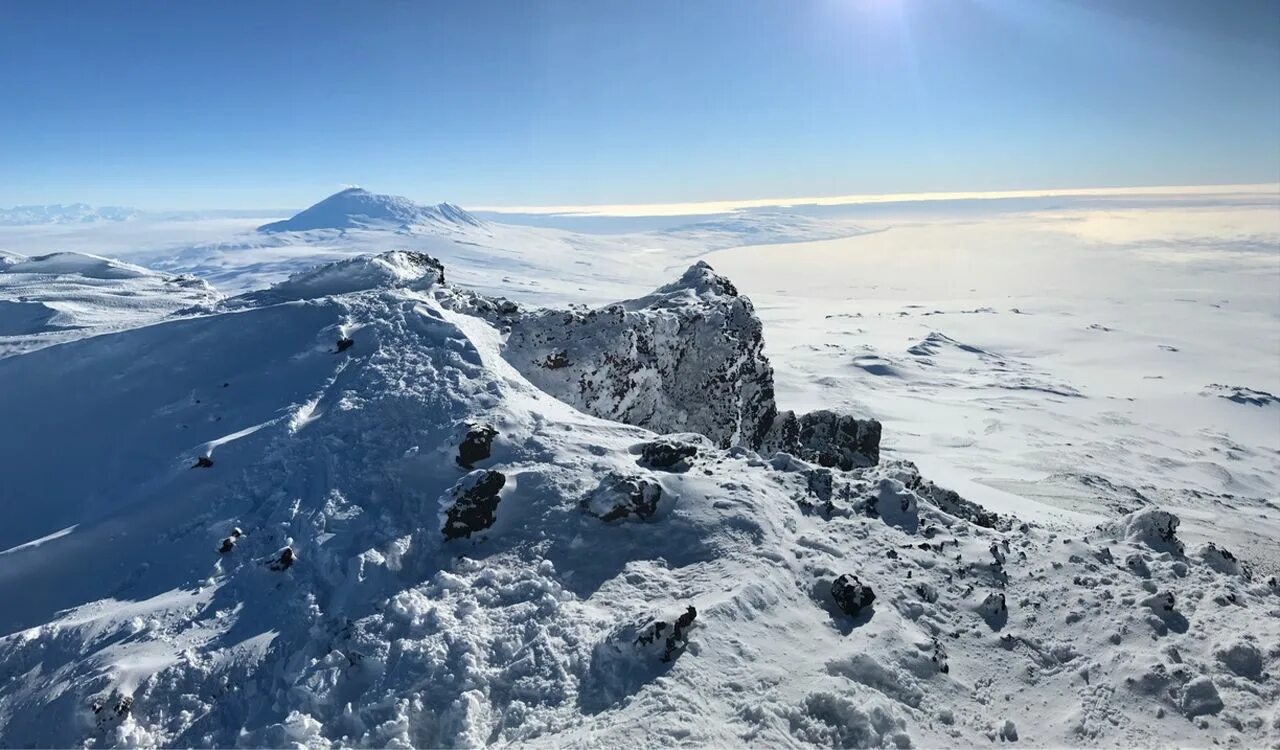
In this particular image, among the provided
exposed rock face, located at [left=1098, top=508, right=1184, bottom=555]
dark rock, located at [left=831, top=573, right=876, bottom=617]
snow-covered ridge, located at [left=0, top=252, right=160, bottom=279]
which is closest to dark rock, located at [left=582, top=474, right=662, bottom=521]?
dark rock, located at [left=831, top=573, right=876, bottom=617]

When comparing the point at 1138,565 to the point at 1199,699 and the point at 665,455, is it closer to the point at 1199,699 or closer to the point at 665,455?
the point at 1199,699

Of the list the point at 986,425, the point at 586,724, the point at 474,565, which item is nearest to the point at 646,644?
the point at 586,724

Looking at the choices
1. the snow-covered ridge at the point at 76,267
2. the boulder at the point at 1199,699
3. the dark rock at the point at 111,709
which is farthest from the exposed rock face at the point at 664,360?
the snow-covered ridge at the point at 76,267

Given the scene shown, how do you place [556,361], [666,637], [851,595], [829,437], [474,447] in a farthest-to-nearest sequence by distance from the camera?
[829,437]
[556,361]
[474,447]
[851,595]
[666,637]

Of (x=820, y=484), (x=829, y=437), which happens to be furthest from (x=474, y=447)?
(x=829, y=437)

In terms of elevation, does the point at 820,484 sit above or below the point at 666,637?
above

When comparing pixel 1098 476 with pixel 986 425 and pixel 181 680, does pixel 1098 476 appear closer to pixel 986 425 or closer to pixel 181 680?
pixel 986 425
